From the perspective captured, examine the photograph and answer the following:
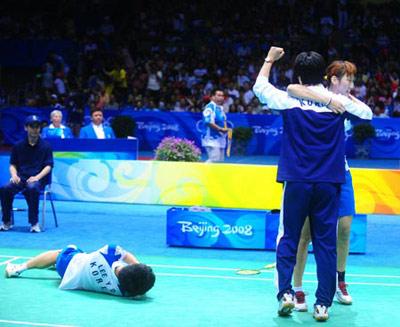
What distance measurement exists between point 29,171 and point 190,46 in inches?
698

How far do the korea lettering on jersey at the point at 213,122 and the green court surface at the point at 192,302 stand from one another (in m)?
7.27

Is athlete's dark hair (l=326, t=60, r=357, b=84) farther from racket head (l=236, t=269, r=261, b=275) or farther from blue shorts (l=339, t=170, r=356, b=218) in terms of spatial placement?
racket head (l=236, t=269, r=261, b=275)

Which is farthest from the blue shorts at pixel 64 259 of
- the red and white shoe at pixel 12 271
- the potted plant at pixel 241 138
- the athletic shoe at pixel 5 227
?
the potted plant at pixel 241 138

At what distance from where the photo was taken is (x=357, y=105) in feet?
22.6

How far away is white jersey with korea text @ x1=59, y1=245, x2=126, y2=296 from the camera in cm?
763

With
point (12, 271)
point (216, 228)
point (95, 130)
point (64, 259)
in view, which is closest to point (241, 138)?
point (95, 130)

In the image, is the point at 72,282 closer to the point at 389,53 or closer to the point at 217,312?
the point at 217,312

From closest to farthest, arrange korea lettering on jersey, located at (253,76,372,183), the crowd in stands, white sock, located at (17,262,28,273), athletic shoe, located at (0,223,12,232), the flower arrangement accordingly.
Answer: korea lettering on jersey, located at (253,76,372,183), white sock, located at (17,262,28,273), athletic shoe, located at (0,223,12,232), the flower arrangement, the crowd in stands

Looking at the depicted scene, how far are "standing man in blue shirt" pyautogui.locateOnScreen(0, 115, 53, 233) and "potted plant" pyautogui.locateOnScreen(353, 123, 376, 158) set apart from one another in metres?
12.5

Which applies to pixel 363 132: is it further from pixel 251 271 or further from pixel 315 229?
pixel 315 229

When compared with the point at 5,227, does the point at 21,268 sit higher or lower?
higher

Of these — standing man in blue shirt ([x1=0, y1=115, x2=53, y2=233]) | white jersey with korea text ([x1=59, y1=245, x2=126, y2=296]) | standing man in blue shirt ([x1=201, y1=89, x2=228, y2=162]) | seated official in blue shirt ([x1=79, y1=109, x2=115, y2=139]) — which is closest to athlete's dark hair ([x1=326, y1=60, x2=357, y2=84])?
white jersey with korea text ([x1=59, y1=245, x2=126, y2=296])

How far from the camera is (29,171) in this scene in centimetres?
1195

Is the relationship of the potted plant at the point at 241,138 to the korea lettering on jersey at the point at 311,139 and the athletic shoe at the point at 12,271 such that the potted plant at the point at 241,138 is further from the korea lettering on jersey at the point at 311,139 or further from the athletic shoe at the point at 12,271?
the korea lettering on jersey at the point at 311,139
